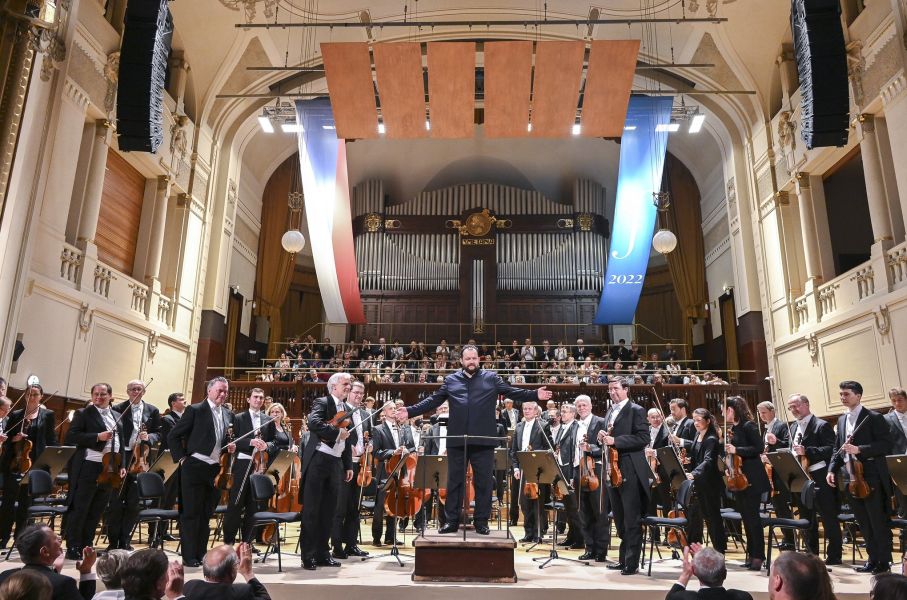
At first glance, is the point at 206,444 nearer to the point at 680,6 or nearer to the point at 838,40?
the point at 838,40

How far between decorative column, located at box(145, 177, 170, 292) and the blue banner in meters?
7.56

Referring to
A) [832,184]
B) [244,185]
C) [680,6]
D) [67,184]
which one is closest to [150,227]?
[67,184]

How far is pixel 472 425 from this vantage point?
4684 millimetres

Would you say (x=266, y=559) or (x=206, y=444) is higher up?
(x=206, y=444)

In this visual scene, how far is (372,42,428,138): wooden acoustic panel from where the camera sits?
29.8ft

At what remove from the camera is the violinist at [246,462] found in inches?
187

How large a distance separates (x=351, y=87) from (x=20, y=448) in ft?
21.0

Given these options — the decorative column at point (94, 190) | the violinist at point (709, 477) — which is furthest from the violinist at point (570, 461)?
the decorative column at point (94, 190)

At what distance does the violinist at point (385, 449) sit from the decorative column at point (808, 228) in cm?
746

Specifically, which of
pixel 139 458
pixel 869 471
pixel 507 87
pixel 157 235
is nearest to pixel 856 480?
pixel 869 471

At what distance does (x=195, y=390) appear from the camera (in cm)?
1178

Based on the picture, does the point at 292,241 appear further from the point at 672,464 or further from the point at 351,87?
the point at 672,464

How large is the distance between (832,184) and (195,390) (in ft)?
39.1

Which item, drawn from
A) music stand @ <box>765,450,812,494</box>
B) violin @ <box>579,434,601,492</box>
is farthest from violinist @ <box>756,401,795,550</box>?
violin @ <box>579,434,601,492</box>
